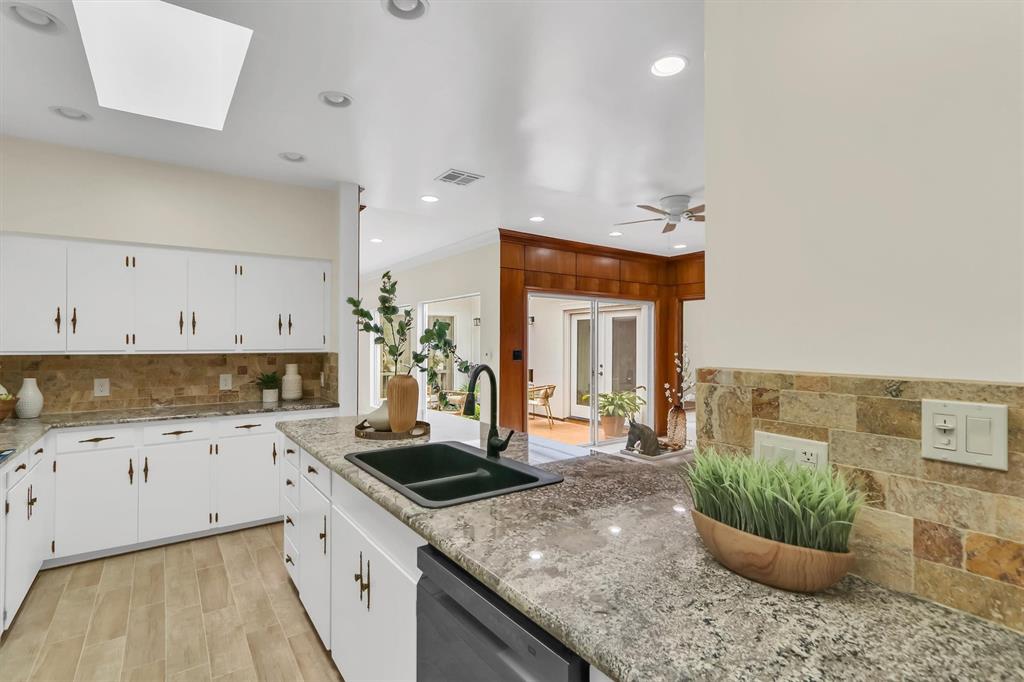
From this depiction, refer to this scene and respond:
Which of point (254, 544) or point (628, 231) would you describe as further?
point (628, 231)

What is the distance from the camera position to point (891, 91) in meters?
0.93

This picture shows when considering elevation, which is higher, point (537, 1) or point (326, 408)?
point (537, 1)

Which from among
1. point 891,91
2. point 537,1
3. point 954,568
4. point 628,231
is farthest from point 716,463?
point 628,231

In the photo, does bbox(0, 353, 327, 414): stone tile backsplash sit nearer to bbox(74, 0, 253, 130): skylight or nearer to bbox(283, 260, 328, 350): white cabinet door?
bbox(283, 260, 328, 350): white cabinet door

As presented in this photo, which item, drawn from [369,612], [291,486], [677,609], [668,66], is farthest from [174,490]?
[668,66]

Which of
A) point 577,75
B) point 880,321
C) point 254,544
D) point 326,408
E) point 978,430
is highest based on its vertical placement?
point 577,75

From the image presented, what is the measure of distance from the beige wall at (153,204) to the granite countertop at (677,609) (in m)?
3.20

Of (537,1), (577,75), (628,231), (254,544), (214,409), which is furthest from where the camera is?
(628,231)

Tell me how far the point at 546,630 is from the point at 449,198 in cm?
385

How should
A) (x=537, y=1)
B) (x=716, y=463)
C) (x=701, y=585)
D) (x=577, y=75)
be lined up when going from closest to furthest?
(x=701, y=585) < (x=716, y=463) < (x=537, y=1) < (x=577, y=75)

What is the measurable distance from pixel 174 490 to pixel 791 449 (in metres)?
3.72

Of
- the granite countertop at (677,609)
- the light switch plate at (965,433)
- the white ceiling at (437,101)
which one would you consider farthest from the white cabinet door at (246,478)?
the light switch plate at (965,433)

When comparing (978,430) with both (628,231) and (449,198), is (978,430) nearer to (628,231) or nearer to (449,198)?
(449,198)

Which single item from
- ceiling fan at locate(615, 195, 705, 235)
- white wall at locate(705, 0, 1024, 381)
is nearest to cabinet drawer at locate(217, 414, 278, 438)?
white wall at locate(705, 0, 1024, 381)
